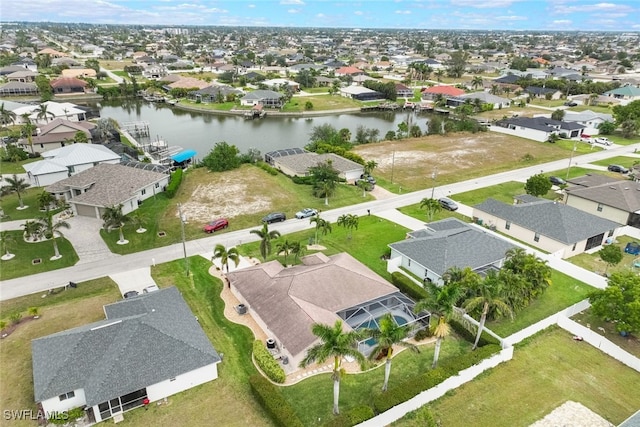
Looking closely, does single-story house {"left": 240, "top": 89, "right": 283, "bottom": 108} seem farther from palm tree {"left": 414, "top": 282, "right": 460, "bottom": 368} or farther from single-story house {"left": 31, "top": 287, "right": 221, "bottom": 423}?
palm tree {"left": 414, "top": 282, "right": 460, "bottom": 368}

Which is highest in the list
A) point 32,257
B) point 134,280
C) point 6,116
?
point 6,116

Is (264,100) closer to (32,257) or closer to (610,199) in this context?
(32,257)

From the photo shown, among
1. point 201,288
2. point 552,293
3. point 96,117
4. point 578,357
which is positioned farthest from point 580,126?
point 96,117

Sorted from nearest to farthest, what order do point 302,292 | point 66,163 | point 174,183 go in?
point 302,292 → point 174,183 → point 66,163

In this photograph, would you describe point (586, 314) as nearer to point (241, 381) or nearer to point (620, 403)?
point (620, 403)

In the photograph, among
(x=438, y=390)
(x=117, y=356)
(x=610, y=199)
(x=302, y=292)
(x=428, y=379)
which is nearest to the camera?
(x=117, y=356)

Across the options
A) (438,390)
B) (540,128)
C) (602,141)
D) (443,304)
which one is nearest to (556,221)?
(443,304)
